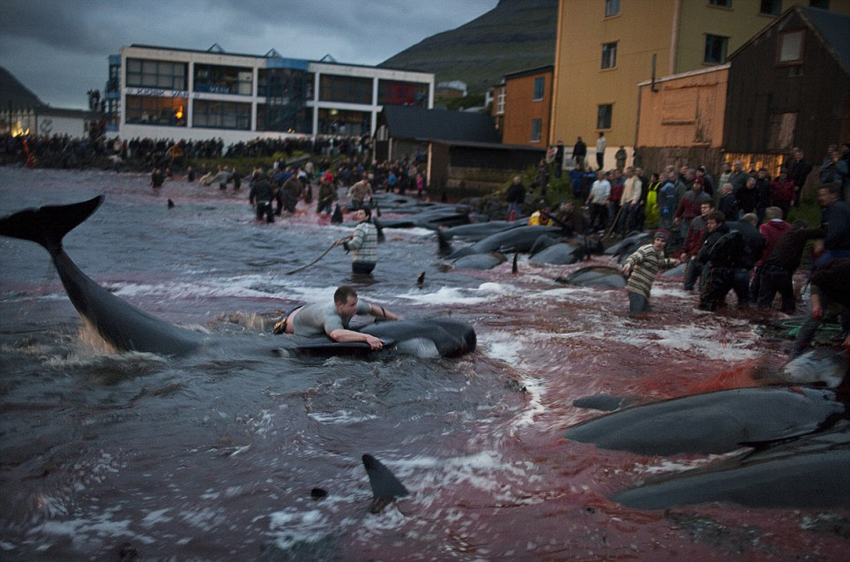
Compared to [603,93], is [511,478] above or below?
below

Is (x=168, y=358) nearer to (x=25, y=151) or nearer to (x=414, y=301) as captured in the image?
(x=414, y=301)

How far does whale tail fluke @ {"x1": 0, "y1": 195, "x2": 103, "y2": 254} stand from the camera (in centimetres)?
888

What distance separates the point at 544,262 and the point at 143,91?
222 feet

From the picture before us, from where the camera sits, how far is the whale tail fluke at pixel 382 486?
5.98m

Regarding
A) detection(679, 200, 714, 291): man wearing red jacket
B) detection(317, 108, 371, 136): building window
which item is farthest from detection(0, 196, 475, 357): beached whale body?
detection(317, 108, 371, 136): building window

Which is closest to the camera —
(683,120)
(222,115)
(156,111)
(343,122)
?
(683,120)

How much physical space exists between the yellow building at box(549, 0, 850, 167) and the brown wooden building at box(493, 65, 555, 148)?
5.29m

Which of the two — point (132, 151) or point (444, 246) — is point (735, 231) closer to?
point (444, 246)

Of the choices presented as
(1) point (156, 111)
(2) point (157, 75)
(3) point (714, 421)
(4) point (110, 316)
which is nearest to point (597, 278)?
(3) point (714, 421)

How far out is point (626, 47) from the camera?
37.7 metres

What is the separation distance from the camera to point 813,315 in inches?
371

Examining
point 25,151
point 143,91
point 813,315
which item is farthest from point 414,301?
point 143,91

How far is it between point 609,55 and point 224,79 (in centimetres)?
5137

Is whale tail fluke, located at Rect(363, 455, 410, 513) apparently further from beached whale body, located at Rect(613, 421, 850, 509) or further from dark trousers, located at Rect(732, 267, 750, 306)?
dark trousers, located at Rect(732, 267, 750, 306)
